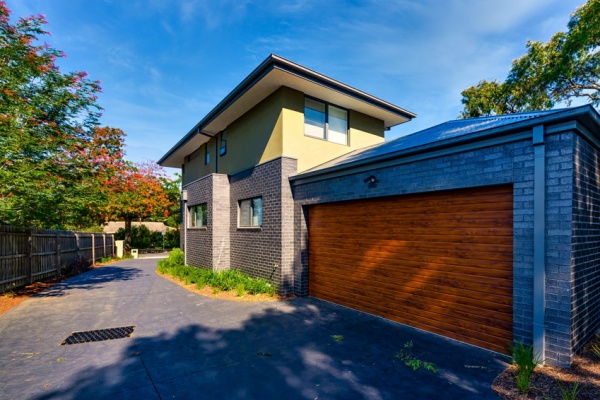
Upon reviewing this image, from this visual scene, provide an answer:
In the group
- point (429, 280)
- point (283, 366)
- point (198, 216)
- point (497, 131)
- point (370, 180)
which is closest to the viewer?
point (283, 366)

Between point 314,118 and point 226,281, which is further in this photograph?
point 314,118

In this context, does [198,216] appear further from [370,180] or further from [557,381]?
[557,381]

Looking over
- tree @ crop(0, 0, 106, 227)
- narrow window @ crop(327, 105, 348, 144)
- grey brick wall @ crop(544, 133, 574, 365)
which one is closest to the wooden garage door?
grey brick wall @ crop(544, 133, 574, 365)

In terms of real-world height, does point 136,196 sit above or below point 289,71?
below

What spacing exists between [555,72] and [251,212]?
632 inches

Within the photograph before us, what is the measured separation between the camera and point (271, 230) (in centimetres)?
906

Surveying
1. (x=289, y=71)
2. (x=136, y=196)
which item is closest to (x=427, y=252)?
(x=289, y=71)

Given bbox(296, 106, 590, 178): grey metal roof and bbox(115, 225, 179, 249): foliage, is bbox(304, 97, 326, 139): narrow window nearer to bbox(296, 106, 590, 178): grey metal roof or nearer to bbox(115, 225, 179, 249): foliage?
bbox(296, 106, 590, 178): grey metal roof

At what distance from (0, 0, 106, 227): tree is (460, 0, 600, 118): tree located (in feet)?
63.5

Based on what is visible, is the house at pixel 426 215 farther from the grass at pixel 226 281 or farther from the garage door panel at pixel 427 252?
the grass at pixel 226 281

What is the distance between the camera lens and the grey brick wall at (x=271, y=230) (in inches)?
338

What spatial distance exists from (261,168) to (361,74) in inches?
243

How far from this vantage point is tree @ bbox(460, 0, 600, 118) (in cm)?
1235

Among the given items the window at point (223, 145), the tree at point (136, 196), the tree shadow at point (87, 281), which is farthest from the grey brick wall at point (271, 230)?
the tree at point (136, 196)
